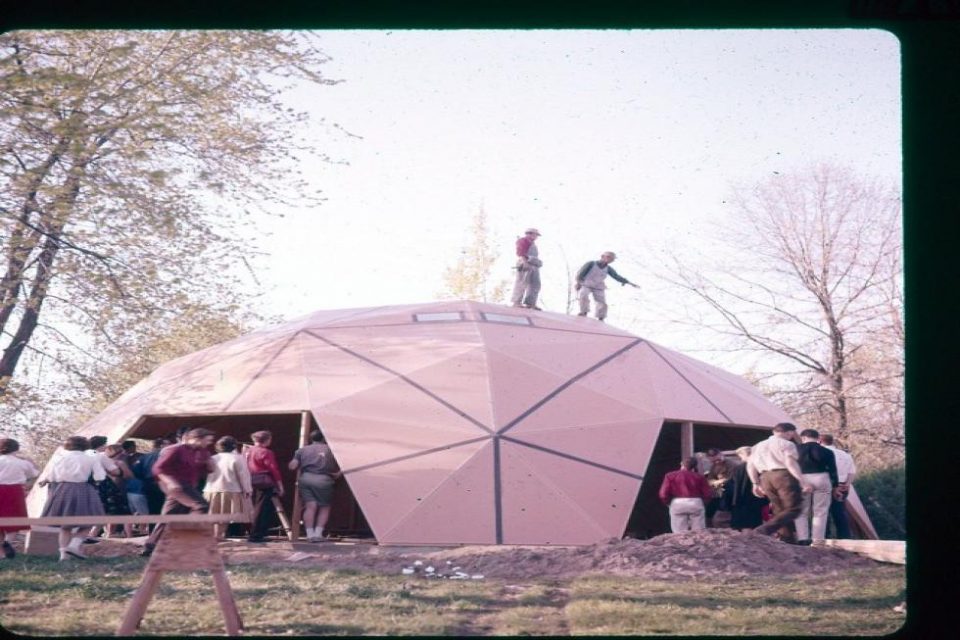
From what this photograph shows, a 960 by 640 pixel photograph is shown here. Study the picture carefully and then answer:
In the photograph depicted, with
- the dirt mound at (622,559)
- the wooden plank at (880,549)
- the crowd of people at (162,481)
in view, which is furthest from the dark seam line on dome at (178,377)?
the wooden plank at (880,549)

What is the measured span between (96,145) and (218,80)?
11.0 feet

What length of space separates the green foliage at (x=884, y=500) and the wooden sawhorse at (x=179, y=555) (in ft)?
57.7

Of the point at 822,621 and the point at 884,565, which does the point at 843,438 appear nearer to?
the point at 884,565

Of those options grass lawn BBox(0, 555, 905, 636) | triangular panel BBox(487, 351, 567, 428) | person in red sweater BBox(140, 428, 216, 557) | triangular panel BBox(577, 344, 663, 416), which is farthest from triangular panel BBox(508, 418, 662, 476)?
person in red sweater BBox(140, 428, 216, 557)

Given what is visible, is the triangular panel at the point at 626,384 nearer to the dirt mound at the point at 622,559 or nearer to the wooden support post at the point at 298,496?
the dirt mound at the point at 622,559

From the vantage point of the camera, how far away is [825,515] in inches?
490

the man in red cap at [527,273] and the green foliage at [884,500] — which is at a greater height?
the man in red cap at [527,273]

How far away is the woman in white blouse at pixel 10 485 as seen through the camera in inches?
459

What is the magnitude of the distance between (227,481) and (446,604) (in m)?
4.64

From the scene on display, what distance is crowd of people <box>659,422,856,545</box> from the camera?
39.4ft

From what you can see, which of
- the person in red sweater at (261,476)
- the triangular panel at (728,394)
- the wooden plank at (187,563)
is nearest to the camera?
the wooden plank at (187,563)

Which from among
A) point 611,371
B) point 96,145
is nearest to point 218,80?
point 96,145

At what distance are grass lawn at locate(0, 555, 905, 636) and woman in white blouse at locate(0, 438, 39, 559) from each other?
1.50 meters

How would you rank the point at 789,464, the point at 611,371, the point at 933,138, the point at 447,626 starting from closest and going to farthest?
the point at 933,138, the point at 447,626, the point at 789,464, the point at 611,371
